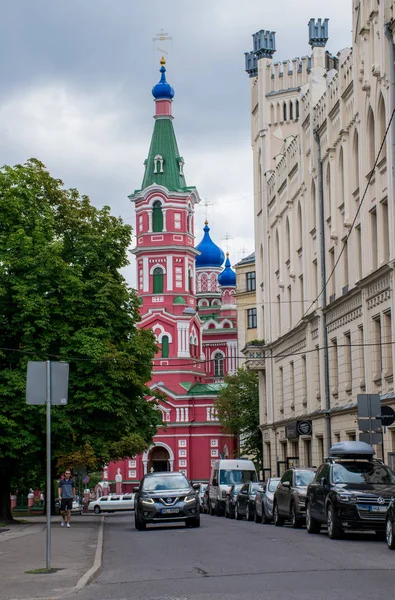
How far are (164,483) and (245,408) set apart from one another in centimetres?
4341

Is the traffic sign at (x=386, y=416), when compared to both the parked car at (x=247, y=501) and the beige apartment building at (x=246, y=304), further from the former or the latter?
the beige apartment building at (x=246, y=304)

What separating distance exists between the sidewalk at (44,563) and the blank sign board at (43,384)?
245 centimetres

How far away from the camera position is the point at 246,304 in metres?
91.4

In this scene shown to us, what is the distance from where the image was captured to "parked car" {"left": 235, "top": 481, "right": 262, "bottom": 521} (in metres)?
35.2

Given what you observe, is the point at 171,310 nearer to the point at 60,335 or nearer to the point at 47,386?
the point at 60,335

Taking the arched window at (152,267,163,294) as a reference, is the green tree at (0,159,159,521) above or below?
below

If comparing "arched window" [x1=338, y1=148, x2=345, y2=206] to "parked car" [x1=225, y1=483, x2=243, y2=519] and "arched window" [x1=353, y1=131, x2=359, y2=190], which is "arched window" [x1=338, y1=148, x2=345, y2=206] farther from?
"parked car" [x1=225, y1=483, x2=243, y2=519]

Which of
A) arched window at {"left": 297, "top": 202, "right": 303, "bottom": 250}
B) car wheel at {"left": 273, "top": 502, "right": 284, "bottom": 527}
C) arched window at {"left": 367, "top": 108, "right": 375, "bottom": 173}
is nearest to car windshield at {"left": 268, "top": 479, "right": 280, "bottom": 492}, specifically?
car wheel at {"left": 273, "top": 502, "right": 284, "bottom": 527}

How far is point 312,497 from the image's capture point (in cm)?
2400

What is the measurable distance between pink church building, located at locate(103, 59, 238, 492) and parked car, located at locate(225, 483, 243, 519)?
63.8 meters

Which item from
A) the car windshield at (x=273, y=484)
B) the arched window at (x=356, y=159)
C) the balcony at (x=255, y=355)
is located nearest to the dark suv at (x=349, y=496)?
the car windshield at (x=273, y=484)

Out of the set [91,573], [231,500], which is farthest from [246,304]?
[91,573]

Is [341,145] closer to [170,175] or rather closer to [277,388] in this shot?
[277,388]

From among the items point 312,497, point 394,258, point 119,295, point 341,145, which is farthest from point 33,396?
point 341,145
